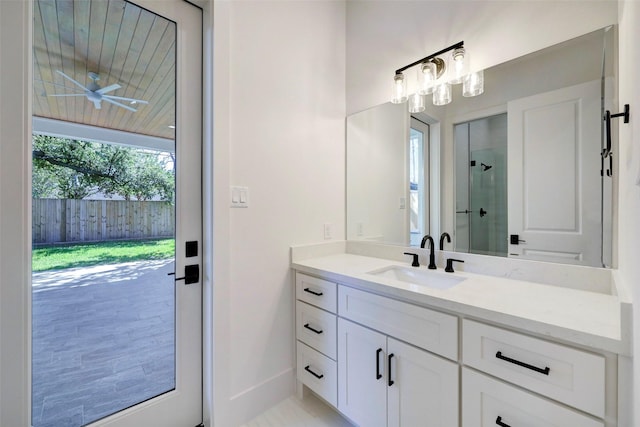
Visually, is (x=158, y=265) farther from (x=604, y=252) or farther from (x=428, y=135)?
(x=604, y=252)

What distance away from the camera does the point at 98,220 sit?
4.23 ft

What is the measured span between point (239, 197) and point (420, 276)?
120 cm

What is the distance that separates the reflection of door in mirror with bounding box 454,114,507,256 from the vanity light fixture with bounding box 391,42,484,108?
0.69ft

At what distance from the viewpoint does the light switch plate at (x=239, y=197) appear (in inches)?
62.2

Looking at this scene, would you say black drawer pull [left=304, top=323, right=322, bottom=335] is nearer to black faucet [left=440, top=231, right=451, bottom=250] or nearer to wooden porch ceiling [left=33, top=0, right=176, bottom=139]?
black faucet [left=440, top=231, right=451, bottom=250]

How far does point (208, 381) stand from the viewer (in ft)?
4.99

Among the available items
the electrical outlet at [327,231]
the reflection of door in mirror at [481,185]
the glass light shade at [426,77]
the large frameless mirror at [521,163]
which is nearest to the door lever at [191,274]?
the electrical outlet at [327,231]

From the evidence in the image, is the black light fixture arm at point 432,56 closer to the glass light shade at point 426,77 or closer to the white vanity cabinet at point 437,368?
the glass light shade at point 426,77

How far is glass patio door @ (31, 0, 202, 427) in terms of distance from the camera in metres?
1.16

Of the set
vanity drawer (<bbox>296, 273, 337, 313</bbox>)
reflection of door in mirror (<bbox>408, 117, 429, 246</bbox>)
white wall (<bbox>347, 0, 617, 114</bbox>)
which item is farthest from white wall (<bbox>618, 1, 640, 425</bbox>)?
vanity drawer (<bbox>296, 273, 337, 313</bbox>)

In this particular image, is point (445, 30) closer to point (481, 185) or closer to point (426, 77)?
point (426, 77)

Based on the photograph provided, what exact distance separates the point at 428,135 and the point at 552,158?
689mm

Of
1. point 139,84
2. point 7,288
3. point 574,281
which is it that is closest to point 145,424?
point 7,288

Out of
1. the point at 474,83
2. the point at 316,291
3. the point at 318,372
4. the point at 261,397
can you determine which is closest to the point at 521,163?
the point at 474,83
